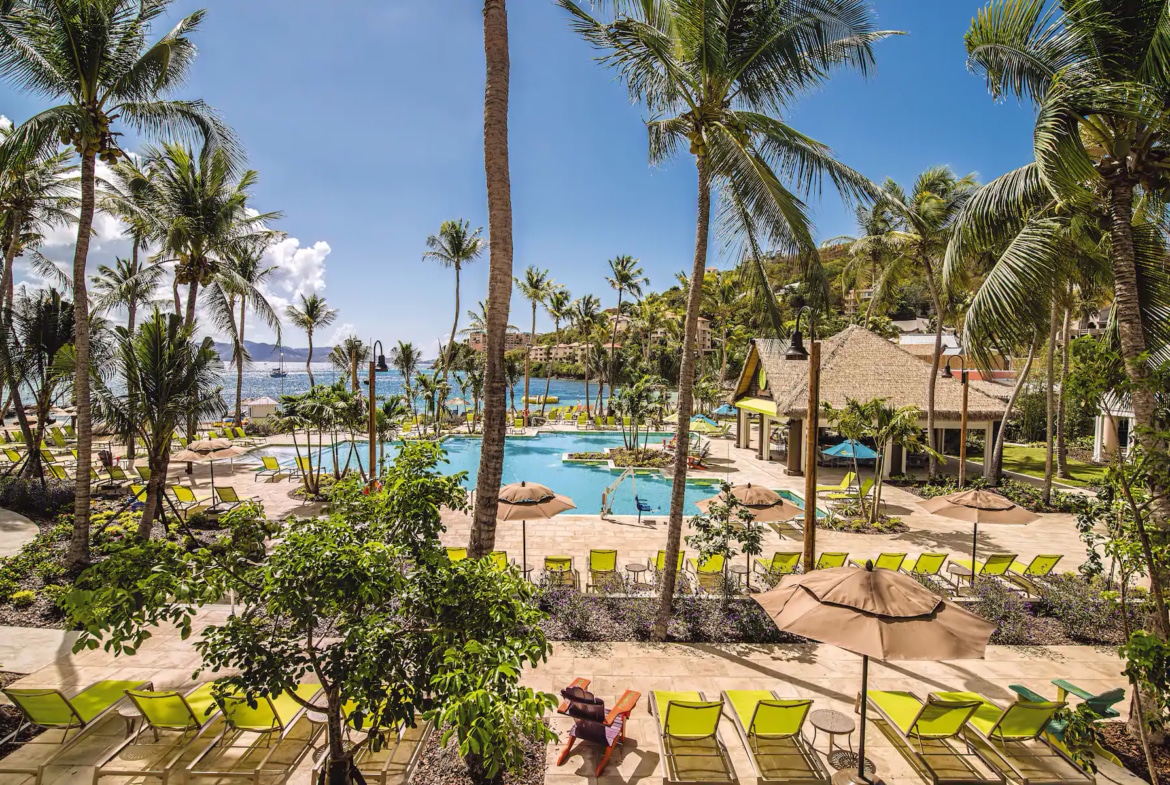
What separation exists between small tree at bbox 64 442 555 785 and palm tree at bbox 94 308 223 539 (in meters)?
7.92

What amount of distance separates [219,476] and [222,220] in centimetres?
1014

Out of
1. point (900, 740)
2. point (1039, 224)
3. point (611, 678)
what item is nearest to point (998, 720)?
point (900, 740)

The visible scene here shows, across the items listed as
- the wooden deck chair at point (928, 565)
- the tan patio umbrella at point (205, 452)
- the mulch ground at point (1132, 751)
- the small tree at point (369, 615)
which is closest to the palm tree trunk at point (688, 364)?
the small tree at point (369, 615)

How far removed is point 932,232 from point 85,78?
22724 millimetres

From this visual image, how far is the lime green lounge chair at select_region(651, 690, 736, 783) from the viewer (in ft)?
17.6

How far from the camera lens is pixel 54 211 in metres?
16.9

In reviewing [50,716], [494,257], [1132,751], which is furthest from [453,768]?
[1132,751]

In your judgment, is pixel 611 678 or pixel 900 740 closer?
pixel 900 740

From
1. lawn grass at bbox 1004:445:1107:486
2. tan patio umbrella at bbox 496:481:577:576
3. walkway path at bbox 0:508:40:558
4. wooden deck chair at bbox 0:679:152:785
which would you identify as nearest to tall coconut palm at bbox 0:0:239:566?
walkway path at bbox 0:508:40:558

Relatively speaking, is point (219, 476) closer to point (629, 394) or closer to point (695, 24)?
point (629, 394)

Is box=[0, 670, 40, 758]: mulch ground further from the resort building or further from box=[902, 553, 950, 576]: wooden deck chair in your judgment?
the resort building

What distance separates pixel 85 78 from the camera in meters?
9.26

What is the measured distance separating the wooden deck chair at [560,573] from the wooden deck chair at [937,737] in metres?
5.50

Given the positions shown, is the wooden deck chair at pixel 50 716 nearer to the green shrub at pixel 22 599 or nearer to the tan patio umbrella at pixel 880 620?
the green shrub at pixel 22 599
